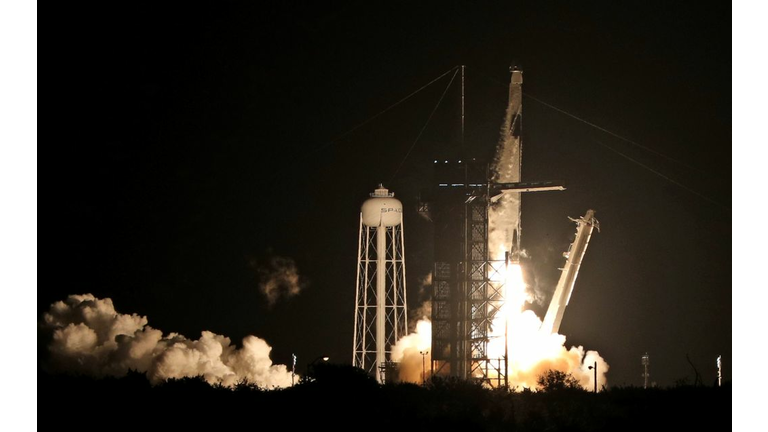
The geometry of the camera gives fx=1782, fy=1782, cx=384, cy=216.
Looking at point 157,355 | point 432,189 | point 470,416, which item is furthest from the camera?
point 157,355

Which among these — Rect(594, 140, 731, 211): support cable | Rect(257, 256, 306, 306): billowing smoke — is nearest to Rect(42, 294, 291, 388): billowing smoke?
Rect(257, 256, 306, 306): billowing smoke

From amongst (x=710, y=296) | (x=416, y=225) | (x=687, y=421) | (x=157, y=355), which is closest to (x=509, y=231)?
(x=416, y=225)

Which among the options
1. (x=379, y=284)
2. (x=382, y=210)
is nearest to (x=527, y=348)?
(x=379, y=284)

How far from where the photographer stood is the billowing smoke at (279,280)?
72750 millimetres

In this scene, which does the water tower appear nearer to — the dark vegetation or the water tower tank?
the water tower tank

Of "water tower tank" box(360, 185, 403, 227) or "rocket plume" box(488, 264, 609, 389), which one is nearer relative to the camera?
"rocket plume" box(488, 264, 609, 389)

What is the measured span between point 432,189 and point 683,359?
44.9 ft

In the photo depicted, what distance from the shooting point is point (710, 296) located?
67.0 m

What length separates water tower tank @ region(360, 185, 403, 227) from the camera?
224 feet

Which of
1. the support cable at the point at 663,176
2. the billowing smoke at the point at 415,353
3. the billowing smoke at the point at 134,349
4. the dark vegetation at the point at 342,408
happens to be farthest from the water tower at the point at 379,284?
the dark vegetation at the point at 342,408

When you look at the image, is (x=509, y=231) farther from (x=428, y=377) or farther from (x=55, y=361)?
(x=55, y=361)

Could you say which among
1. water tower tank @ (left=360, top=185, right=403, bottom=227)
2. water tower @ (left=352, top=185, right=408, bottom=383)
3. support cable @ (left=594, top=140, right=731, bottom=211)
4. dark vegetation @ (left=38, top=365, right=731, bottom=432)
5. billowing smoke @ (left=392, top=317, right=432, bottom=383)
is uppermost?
support cable @ (left=594, top=140, right=731, bottom=211)

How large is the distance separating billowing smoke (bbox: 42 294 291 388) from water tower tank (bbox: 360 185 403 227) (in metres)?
7.12

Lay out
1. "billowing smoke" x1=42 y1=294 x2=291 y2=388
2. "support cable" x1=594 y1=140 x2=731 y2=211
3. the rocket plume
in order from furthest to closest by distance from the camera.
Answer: "billowing smoke" x1=42 y1=294 x2=291 y2=388 < the rocket plume < "support cable" x1=594 y1=140 x2=731 y2=211
